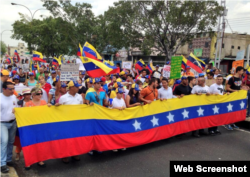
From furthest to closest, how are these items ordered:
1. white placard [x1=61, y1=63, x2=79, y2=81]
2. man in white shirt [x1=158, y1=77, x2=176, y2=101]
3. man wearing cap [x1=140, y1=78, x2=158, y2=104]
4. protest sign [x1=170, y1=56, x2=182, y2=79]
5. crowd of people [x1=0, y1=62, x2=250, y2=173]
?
protest sign [x1=170, y1=56, x2=182, y2=79] → man in white shirt [x1=158, y1=77, x2=176, y2=101] → man wearing cap [x1=140, y1=78, x2=158, y2=104] → white placard [x1=61, y1=63, x2=79, y2=81] → crowd of people [x1=0, y1=62, x2=250, y2=173]

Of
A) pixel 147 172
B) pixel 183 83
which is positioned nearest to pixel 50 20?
pixel 183 83

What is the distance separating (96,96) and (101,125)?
2.40 feet

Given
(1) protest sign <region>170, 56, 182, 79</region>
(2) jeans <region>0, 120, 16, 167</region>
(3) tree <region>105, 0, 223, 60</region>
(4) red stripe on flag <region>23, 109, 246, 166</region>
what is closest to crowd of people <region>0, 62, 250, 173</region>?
(2) jeans <region>0, 120, 16, 167</region>

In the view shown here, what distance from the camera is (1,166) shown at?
12.0ft

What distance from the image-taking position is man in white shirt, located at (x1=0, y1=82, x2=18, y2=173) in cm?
371

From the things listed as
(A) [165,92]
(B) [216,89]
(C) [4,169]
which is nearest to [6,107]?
(C) [4,169]

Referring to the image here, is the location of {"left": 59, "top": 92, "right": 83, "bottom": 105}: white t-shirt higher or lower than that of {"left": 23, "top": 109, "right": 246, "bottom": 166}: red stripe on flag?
higher

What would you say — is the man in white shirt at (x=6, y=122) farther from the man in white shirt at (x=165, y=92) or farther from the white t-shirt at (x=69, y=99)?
the man in white shirt at (x=165, y=92)

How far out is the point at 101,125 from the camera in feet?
14.8

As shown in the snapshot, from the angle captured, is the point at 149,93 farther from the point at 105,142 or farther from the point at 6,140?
the point at 6,140

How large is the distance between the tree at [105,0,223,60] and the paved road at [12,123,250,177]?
15.7m

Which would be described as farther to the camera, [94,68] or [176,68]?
[176,68]

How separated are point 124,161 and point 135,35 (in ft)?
62.9

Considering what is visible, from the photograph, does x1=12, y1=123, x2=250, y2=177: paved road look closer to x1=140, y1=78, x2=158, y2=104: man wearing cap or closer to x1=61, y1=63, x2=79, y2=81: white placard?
x1=140, y1=78, x2=158, y2=104: man wearing cap
